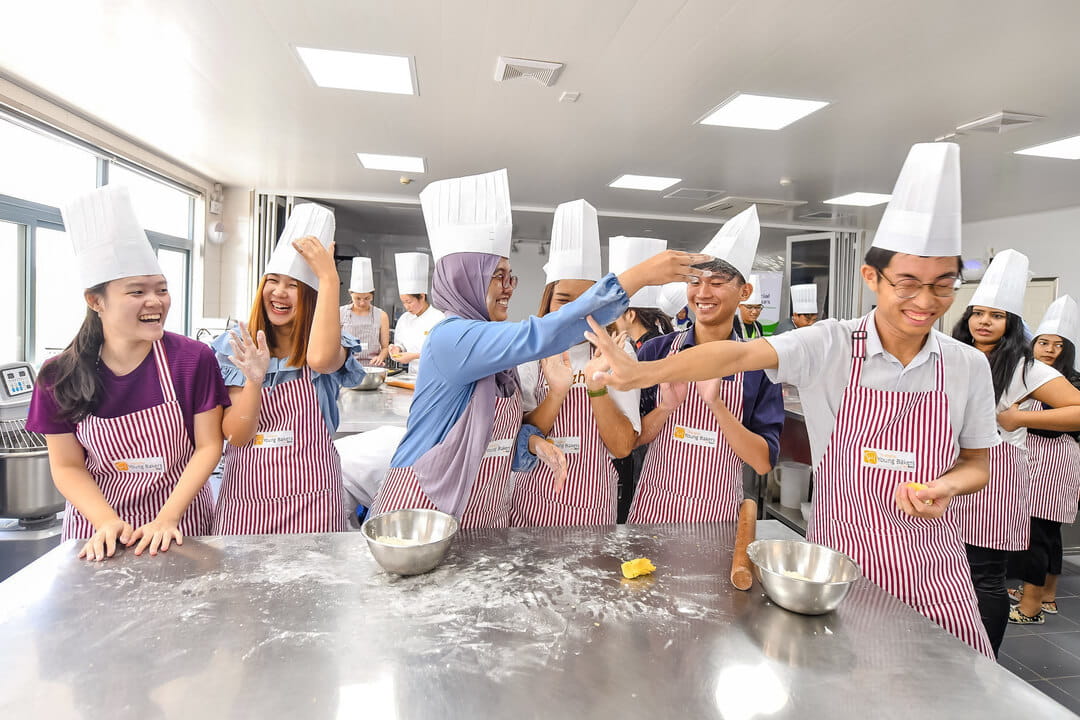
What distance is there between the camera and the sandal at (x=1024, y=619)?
3.18 m

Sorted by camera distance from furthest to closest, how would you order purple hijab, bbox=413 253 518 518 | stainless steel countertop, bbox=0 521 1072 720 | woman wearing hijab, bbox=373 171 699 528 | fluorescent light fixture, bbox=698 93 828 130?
fluorescent light fixture, bbox=698 93 828 130 < purple hijab, bbox=413 253 518 518 < woman wearing hijab, bbox=373 171 699 528 < stainless steel countertop, bbox=0 521 1072 720

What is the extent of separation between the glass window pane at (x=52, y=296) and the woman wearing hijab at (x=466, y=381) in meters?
4.27

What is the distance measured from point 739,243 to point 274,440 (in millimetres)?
1586

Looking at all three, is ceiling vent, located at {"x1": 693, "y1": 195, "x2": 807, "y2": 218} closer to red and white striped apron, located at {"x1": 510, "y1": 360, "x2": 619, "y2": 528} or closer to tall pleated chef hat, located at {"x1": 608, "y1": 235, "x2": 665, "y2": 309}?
tall pleated chef hat, located at {"x1": 608, "y1": 235, "x2": 665, "y2": 309}

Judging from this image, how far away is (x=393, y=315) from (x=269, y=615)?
9.75 meters

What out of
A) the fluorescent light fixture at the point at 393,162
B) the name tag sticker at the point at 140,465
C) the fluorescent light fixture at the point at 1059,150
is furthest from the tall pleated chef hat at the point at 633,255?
the fluorescent light fixture at the point at 1059,150

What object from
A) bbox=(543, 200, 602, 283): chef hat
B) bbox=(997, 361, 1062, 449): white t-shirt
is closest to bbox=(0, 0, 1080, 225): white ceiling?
bbox=(543, 200, 602, 283): chef hat

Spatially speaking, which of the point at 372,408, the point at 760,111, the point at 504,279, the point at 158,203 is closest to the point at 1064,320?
the point at 760,111

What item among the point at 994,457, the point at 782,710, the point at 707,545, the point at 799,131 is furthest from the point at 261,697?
the point at 799,131

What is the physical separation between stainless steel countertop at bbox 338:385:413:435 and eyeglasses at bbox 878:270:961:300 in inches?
71.0

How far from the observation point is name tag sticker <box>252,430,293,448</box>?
5.88 ft

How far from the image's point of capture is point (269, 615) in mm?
1073

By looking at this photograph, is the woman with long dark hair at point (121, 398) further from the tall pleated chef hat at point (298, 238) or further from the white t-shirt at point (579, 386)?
the white t-shirt at point (579, 386)

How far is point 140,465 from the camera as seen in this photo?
1.54m
